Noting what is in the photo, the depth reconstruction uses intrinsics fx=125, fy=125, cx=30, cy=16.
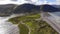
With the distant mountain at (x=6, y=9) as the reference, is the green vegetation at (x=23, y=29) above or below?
below

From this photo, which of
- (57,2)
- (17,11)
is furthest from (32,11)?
(57,2)

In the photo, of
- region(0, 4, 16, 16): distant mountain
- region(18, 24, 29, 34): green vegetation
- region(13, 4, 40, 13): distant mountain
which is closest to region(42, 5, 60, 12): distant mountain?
region(13, 4, 40, 13): distant mountain

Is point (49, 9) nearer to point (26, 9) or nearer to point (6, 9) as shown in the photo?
point (26, 9)

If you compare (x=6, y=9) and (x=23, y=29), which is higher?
(x=6, y=9)

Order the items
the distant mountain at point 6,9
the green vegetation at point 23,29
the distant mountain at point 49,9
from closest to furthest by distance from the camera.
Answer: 1. the green vegetation at point 23,29
2. the distant mountain at point 6,9
3. the distant mountain at point 49,9

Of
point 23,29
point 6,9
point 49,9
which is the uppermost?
point 6,9

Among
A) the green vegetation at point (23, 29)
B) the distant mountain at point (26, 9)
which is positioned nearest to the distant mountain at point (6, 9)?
the distant mountain at point (26, 9)

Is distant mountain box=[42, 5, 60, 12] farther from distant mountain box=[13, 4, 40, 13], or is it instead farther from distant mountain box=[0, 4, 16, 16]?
distant mountain box=[0, 4, 16, 16]

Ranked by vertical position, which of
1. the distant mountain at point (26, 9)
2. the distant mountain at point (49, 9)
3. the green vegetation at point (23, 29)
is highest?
the distant mountain at point (26, 9)

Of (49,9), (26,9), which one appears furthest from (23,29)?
(49,9)

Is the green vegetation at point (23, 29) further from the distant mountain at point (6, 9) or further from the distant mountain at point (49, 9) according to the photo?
the distant mountain at point (49, 9)

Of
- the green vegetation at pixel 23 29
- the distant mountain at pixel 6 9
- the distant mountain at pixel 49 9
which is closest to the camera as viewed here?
the green vegetation at pixel 23 29
